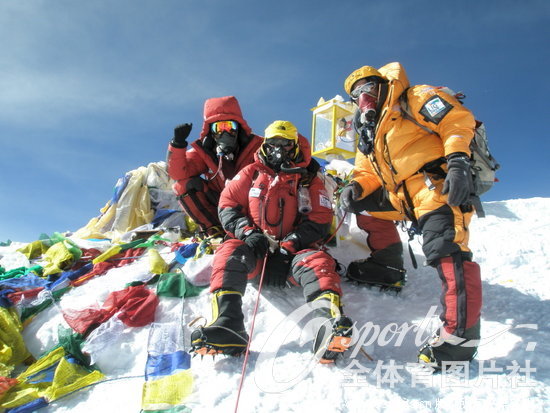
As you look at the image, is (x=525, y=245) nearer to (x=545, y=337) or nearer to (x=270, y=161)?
(x=545, y=337)

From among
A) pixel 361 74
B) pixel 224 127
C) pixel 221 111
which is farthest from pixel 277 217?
pixel 221 111

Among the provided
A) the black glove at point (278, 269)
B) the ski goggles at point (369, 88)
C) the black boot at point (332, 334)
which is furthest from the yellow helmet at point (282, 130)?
the black boot at point (332, 334)

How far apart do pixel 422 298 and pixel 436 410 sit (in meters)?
1.54

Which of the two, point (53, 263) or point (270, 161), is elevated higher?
point (270, 161)

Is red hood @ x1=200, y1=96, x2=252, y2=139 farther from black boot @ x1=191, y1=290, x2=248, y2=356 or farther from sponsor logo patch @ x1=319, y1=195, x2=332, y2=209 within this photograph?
black boot @ x1=191, y1=290, x2=248, y2=356

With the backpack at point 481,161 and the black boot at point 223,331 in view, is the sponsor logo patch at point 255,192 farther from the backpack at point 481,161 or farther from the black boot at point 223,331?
the backpack at point 481,161

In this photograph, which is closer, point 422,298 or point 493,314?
point 493,314

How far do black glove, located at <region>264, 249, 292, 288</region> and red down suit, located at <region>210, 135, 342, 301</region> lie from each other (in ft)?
0.23

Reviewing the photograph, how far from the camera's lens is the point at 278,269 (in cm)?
313

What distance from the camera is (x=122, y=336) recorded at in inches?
109

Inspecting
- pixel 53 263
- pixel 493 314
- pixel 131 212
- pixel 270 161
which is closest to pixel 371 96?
pixel 270 161

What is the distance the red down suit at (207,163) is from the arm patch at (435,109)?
2.59 metres

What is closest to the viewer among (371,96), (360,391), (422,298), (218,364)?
(360,391)

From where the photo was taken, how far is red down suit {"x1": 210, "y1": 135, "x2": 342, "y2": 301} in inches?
110
